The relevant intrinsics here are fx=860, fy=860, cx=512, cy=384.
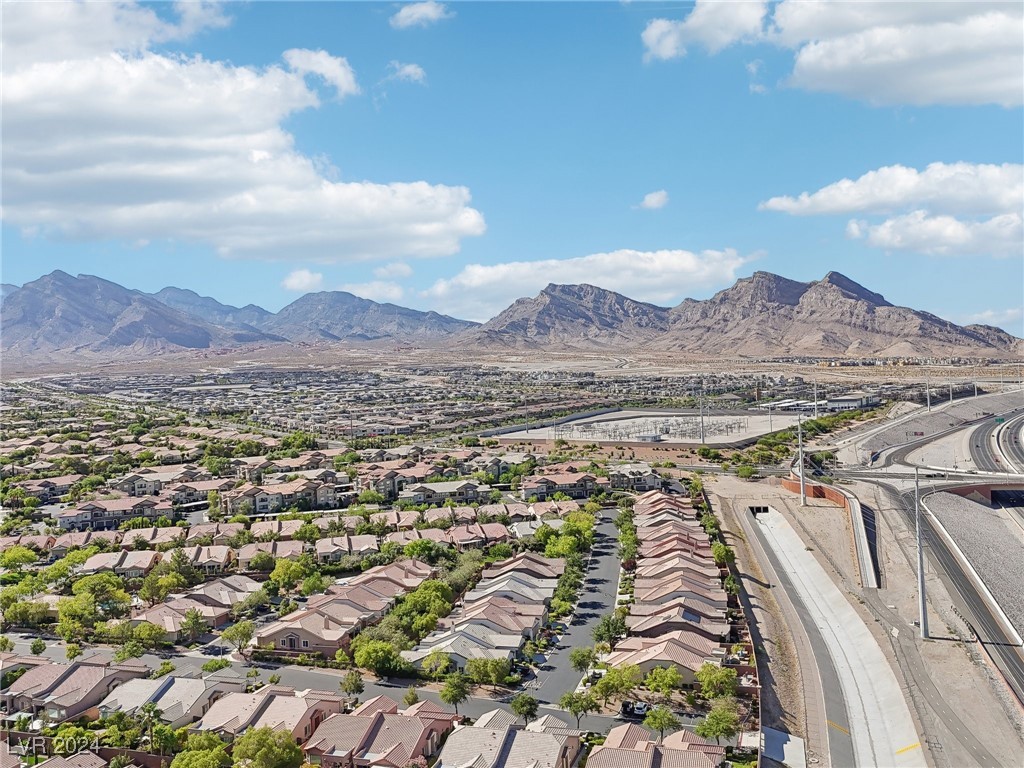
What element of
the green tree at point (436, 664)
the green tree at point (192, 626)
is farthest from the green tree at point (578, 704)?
the green tree at point (192, 626)

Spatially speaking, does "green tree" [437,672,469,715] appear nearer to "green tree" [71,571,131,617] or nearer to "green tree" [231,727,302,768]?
"green tree" [231,727,302,768]

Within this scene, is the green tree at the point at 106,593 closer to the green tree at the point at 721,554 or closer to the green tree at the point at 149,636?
the green tree at the point at 149,636

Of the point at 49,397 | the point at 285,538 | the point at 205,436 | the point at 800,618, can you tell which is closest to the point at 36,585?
the point at 285,538

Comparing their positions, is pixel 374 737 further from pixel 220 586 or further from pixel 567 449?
pixel 567 449

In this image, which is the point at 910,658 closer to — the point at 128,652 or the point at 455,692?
the point at 455,692

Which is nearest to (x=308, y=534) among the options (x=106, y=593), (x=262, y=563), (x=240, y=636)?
(x=262, y=563)

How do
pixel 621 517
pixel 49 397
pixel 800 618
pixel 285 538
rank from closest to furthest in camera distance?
1. pixel 800 618
2. pixel 285 538
3. pixel 621 517
4. pixel 49 397
